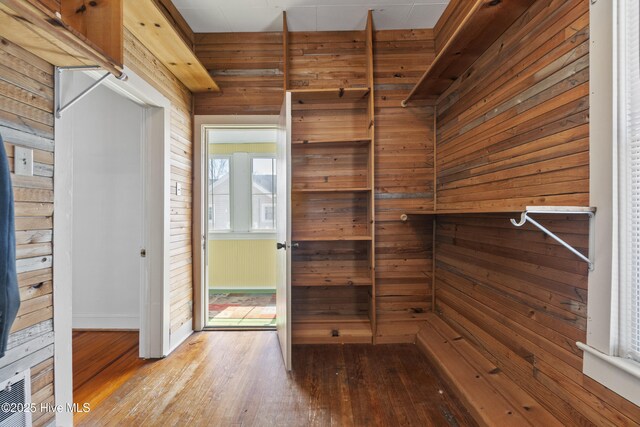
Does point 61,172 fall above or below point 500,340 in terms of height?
above

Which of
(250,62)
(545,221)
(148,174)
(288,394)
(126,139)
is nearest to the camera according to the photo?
(545,221)

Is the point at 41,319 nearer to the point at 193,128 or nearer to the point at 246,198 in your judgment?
the point at 193,128

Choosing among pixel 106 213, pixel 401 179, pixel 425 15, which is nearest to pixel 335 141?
pixel 401 179

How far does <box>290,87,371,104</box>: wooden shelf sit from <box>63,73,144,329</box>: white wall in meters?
1.73

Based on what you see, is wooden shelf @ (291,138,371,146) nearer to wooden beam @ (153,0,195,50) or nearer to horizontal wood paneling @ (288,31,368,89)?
horizontal wood paneling @ (288,31,368,89)

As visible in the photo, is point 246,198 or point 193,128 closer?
point 193,128

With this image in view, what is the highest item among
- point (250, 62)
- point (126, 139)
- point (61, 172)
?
point (250, 62)

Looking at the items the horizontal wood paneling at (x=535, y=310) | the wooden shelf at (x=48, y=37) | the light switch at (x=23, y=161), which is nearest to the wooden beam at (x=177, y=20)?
the wooden shelf at (x=48, y=37)

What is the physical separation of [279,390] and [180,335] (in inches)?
45.7

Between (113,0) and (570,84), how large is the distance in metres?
2.14

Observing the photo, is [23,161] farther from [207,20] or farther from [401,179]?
[401,179]

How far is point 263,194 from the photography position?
4.70 metres

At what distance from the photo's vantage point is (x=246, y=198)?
4645mm

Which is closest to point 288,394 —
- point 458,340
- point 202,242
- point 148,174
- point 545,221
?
point 458,340
